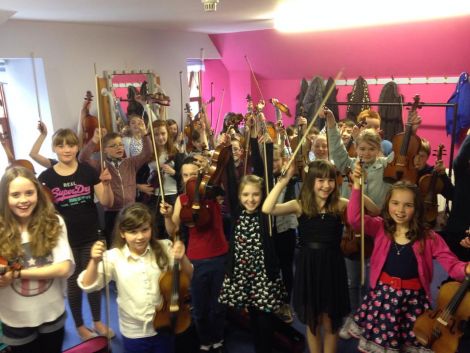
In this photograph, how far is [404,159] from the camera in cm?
297

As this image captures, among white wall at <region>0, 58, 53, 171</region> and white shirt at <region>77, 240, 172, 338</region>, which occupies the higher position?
white wall at <region>0, 58, 53, 171</region>

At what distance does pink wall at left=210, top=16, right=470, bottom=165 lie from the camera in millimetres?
4816

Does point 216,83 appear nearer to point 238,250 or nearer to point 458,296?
point 238,250

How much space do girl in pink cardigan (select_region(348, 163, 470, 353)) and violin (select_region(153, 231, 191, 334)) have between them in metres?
0.86

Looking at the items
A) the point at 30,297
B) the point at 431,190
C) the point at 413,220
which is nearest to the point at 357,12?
the point at 431,190

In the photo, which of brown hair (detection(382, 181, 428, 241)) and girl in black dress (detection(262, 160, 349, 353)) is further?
girl in black dress (detection(262, 160, 349, 353))

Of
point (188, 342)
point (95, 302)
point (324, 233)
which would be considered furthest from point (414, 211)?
point (95, 302)

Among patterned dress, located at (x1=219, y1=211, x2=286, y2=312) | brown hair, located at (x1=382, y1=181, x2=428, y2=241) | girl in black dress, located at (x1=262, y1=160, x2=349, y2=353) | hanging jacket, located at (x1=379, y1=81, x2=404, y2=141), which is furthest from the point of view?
hanging jacket, located at (x1=379, y1=81, x2=404, y2=141)

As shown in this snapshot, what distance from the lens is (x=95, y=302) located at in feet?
9.20

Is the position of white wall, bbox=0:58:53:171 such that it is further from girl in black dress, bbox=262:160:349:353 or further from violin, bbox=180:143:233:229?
girl in black dress, bbox=262:160:349:353

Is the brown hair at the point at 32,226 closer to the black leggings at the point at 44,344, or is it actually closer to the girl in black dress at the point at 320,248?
the black leggings at the point at 44,344

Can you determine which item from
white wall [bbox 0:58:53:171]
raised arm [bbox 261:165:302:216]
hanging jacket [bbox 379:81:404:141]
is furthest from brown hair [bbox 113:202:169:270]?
hanging jacket [bbox 379:81:404:141]

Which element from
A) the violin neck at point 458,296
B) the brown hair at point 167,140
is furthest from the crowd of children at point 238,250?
the brown hair at point 167,140

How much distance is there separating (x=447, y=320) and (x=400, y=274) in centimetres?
28
